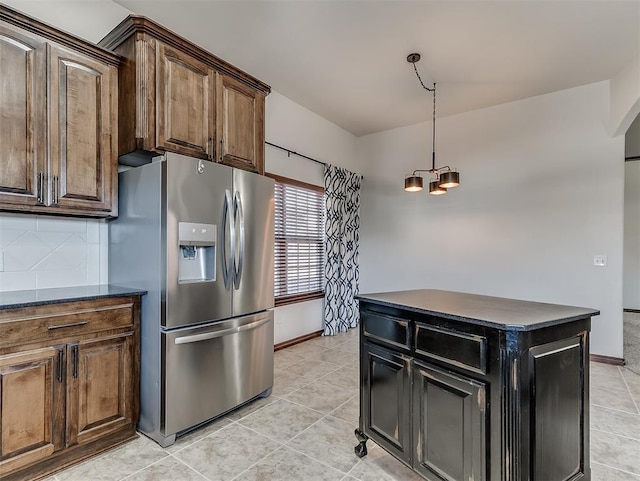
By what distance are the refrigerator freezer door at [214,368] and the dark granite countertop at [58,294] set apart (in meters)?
0.41

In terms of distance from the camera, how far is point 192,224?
7.48 feet

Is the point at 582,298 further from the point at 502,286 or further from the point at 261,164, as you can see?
the point at 261,164

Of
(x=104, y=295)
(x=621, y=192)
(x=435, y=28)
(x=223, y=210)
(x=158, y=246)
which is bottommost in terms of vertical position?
(x=104, y=295)

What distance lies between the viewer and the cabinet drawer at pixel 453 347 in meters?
1.45

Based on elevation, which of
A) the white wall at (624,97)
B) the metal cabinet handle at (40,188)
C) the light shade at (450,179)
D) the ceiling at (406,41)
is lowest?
the metal cabinet handle at (40,188)

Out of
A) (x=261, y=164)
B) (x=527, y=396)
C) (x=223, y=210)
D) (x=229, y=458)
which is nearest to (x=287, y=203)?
(x=261, y=164)

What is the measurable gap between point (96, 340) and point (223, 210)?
111 cm

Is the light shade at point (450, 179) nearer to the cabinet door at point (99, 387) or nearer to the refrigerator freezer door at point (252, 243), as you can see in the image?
the refrigerator freezer door at point (252, 243)

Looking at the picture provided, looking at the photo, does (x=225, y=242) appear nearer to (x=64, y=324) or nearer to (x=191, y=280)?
(x=191, y=280)

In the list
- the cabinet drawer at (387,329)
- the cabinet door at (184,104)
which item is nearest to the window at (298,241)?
the cabinet door at (184,104)

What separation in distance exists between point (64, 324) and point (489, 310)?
7.31 ft

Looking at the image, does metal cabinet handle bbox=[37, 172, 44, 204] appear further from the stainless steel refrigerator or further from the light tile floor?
the light tile floor

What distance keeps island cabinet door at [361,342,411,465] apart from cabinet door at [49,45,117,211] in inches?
79.9

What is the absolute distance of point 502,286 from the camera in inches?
171
